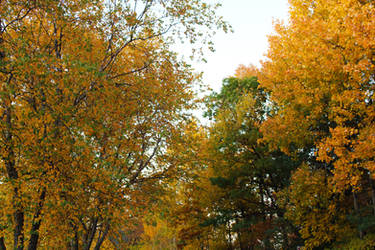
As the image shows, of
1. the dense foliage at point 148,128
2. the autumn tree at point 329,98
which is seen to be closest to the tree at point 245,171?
the dense foliage at point 148,128

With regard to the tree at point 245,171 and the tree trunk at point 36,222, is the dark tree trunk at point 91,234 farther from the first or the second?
the tree at point 245,171

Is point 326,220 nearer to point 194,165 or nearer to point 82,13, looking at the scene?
point 194,165

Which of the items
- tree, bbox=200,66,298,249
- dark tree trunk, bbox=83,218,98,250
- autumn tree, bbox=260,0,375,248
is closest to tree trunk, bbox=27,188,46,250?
dark tree trunk, bbox=83,218,98,250

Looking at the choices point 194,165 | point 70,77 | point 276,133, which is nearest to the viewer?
point 70,77

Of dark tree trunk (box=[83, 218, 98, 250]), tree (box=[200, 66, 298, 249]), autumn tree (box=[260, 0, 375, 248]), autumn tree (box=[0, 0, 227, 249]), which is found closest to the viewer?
autumn tree (box=[0, 0, 227, 249])

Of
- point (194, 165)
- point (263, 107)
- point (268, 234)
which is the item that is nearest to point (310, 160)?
point (268, 234)

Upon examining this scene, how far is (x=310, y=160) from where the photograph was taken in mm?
15133

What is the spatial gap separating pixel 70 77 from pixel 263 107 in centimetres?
1526

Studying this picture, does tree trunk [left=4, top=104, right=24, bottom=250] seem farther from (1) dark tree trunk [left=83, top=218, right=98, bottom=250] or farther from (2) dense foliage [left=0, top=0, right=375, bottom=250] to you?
(1) dark tree trunk [left=83, top=218, right=98, bottom=250]

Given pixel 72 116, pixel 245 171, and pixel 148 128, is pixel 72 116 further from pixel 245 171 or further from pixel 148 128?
pixel 245 171

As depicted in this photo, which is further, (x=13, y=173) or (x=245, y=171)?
(x=245, y=171)

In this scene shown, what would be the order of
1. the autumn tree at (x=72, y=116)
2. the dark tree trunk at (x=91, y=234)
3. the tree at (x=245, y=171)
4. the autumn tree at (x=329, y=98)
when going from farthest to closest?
1. the tree at (x=245, y=171)
2. the autumn tree at (x=329, y=98)
3. the dark tree trunk at (x=91, y=234)
4. the autumn tree at (x=72, y=116)

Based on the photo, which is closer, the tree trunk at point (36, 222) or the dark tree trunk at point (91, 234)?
the tree trunk at point (36, 222)

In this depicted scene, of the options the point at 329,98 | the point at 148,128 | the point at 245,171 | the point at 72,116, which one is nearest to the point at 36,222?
the point at 72,116
